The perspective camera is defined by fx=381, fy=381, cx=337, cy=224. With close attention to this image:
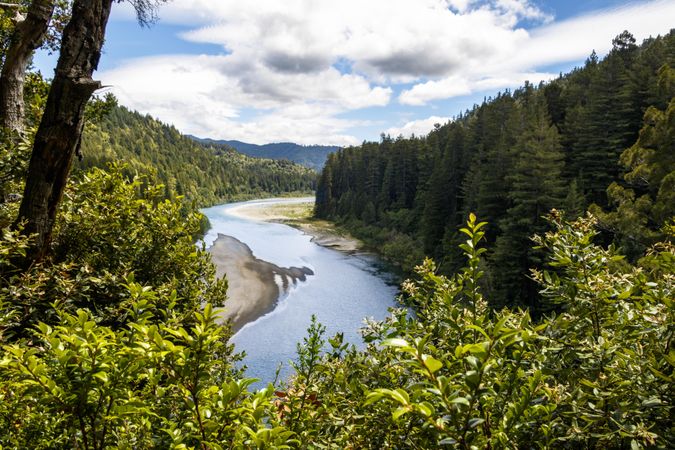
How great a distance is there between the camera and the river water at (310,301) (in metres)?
25.5

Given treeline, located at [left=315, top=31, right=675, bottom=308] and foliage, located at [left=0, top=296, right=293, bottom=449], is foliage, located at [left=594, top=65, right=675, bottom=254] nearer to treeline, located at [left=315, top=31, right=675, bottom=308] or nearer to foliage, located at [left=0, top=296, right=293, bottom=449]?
treeline, located at [left=315, top=31, right=675, bottom=308]

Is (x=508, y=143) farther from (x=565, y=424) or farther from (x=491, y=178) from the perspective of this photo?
(x=565, y=424)

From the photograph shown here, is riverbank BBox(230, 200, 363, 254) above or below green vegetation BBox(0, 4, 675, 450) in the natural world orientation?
below

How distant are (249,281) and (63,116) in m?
37.5

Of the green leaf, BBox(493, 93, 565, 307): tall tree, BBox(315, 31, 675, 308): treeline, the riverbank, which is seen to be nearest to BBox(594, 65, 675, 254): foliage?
BBox(315, 31, 675, 308): treeline

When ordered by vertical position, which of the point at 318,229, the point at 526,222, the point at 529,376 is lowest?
the point at 318,229

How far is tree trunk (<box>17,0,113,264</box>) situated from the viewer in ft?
14.3

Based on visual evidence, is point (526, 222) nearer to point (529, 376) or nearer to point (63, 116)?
point (529, 376)

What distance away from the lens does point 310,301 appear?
3581 centimetres

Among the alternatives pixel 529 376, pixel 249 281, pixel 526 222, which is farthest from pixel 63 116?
pixel 249 281

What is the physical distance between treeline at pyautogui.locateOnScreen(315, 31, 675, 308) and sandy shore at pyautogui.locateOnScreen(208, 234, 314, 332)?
15445 mm

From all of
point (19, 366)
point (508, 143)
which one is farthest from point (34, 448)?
point (508, 143)

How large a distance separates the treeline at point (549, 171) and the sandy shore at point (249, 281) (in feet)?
50.7

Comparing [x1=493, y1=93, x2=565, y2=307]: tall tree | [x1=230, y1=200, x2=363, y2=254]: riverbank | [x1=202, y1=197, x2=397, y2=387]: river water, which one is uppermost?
[x1=493, y1=93, x2=565, y2=307]: tall tree
